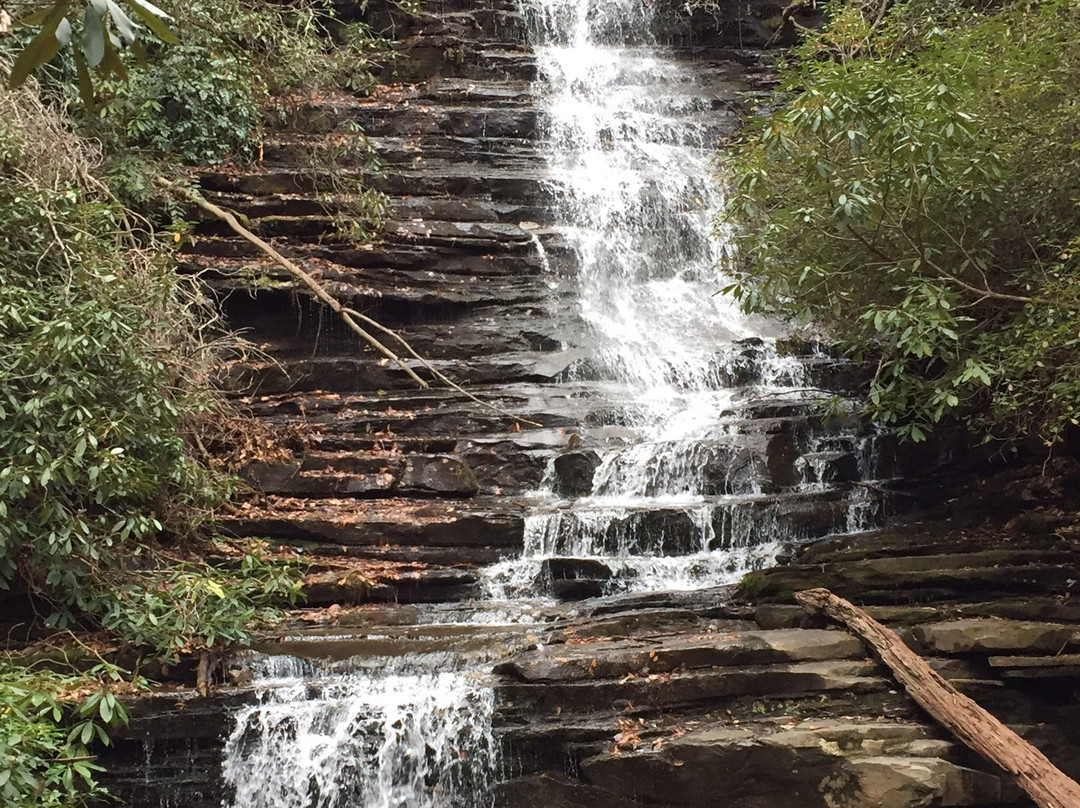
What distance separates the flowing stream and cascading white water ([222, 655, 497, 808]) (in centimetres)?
1

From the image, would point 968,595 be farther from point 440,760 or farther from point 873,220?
point 440,760

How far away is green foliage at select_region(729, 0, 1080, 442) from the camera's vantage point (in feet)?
24.1

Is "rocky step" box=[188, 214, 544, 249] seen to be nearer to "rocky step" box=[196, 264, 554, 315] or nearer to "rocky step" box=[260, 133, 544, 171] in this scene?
"rocky step" box=[196, 264, 554, 315]

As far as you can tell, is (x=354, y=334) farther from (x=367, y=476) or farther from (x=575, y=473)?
(x=575, y=473)

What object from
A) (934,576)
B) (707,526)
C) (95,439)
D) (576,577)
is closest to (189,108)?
(95,439)

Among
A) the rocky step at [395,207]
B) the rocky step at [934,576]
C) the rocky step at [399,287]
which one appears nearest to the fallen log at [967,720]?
the rocky step at [934,576]

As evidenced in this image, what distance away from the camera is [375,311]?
12.8 metres

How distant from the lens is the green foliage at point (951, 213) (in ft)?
24.1

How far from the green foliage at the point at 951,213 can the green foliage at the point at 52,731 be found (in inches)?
237

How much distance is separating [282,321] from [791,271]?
6.86 meters

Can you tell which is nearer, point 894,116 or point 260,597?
point 894,116

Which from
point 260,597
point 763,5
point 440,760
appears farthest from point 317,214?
point 763,5

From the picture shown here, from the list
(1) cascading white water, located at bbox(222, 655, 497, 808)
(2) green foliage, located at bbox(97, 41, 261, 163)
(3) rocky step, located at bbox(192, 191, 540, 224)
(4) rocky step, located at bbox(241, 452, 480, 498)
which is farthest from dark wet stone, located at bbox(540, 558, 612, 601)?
(2) green foliage, located at bbox(97, 41, 261, 163)

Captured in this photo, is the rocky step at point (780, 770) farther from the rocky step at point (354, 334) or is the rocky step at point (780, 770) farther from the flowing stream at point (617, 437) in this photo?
the rocky step at point (354, 334)
